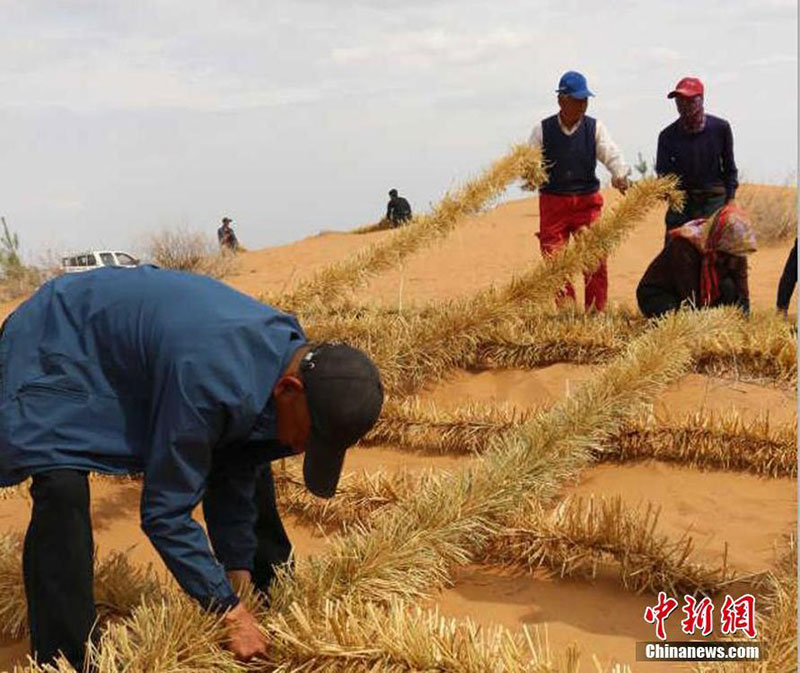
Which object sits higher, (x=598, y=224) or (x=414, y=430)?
(x=598, y=224)

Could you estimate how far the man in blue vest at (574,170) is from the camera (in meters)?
5.50

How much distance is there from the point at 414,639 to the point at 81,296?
1132 millimetres

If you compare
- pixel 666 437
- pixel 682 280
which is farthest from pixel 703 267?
pixel 666 437

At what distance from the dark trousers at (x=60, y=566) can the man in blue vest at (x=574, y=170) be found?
3848 millimetres

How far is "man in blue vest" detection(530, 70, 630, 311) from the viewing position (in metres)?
5.50

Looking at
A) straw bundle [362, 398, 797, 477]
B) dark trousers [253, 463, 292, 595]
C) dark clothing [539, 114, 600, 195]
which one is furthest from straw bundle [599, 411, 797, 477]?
dark clothing [539, 114, 600, 195]

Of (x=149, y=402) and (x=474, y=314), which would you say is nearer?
(x=149, y=402)

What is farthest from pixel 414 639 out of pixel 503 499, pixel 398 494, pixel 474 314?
pixel 474 314

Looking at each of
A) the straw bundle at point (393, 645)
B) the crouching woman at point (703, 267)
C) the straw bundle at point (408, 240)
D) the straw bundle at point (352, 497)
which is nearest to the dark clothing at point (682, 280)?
the crouching woman at point (703, 267)

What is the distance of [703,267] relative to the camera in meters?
4.88

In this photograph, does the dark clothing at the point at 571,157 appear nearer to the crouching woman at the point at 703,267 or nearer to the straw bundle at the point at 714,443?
the crouching woman at the point at 703,267

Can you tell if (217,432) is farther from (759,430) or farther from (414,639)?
(759,430)

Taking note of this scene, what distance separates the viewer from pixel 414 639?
2068 mm

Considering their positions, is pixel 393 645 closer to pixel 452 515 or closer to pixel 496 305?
pixel 452 515
